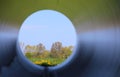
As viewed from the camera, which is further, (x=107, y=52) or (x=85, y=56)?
(x=85, y=56)

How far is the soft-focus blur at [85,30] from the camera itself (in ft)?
9.75

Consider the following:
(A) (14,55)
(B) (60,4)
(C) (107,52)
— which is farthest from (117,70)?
(A) (14,55)

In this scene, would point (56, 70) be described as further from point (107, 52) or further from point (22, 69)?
point (107, 52)

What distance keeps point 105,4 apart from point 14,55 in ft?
4.73

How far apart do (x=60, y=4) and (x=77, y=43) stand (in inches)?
25.0

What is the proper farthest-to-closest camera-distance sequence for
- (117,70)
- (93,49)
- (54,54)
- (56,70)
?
(54,54) < (56,70) < (93,49) < (117,70)

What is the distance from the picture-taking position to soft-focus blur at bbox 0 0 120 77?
2.97 metres

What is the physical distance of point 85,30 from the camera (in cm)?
325

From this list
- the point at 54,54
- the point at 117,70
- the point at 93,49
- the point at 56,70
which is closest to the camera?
the point at 117,70

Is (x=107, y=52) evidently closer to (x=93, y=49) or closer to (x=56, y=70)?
(x=93, y=49)

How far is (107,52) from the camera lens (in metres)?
3.08

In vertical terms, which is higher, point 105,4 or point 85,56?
point 105,4

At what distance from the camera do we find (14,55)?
10.5 ft

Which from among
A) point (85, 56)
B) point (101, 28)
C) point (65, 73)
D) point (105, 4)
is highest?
point (105, 4)
